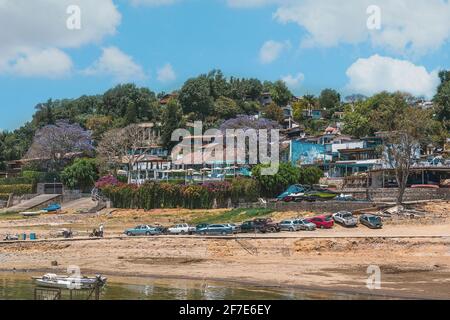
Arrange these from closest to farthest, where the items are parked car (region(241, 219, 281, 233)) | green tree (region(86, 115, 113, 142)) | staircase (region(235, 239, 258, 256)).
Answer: staircase (region(235, 239, 258, 256)) < parked car (region(241, 219, 281, 233)) < green tree (region(86, 115, 113, 142))

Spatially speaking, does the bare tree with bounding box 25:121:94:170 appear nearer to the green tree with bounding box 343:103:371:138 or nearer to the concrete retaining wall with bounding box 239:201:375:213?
the green tree with bounding box 343:103:371:138

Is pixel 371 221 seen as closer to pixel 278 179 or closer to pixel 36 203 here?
pixel 278 179

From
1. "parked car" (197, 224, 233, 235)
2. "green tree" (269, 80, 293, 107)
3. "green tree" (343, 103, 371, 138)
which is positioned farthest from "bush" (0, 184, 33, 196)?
"green tree" (269, 80, 293, 107)

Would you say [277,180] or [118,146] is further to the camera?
[118,146]

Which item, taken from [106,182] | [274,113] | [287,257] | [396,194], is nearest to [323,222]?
[287,257]

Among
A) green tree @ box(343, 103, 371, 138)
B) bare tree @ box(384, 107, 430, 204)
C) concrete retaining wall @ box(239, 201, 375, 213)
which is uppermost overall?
green tree @ box(343, 103, 371, 138)
